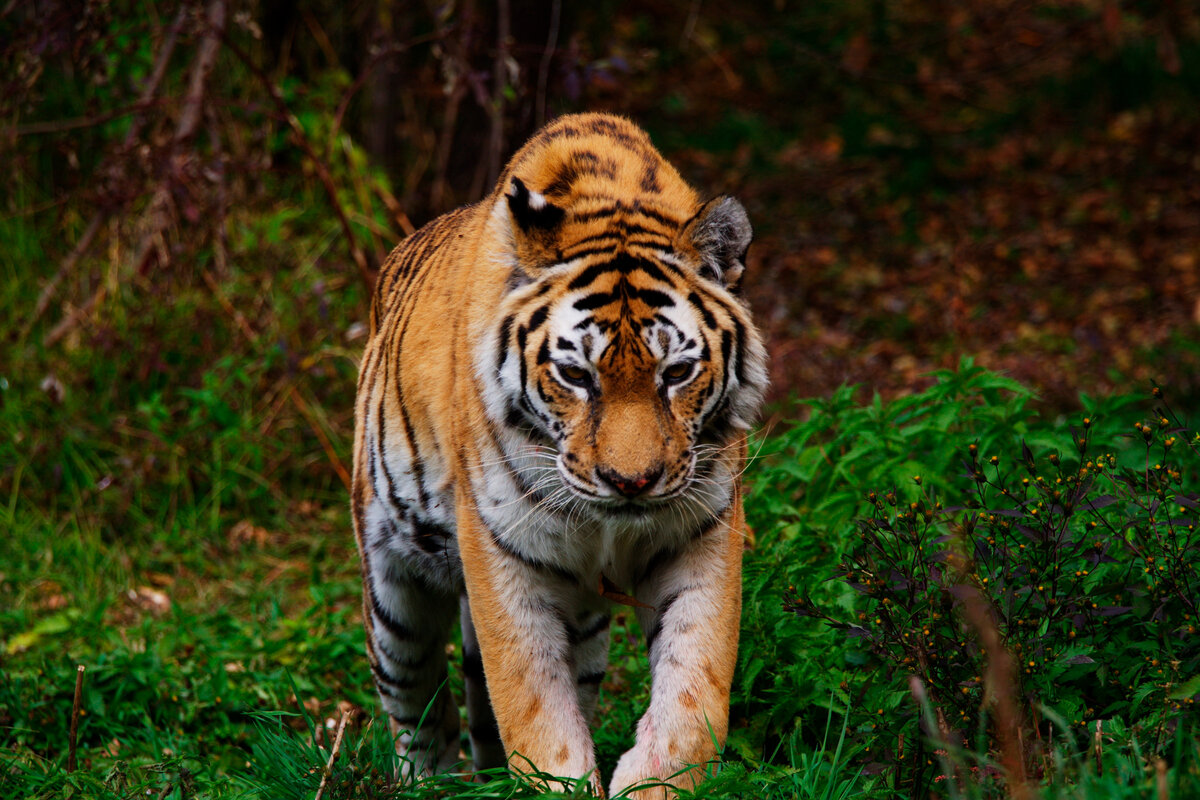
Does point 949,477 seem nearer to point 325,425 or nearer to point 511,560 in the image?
point 511,560

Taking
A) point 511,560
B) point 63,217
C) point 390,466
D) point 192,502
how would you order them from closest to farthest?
1. point 511,560
2. point 390,466
3. point 192,502
4. point 63,217

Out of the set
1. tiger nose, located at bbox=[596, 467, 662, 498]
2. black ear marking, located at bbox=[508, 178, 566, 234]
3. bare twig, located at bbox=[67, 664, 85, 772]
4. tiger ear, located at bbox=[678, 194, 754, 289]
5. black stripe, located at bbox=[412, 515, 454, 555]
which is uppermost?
black ear marking, located at bbox=[508, 178, 566, 234]

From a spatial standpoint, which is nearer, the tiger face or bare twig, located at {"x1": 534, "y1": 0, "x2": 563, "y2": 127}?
the tiger face

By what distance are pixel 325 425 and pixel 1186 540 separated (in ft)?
14.2

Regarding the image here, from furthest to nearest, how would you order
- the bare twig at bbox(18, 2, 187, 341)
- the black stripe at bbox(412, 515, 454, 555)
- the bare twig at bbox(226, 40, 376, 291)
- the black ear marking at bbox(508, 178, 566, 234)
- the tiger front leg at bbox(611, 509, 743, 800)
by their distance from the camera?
the bare twig at bbox(18, 2, 187, 341)
the bare twig at bbox(226, 40, 376, 291)
the black stripe at bbox(412, 515, 454, 555)
the black ear marking at bbox(508, 178, 566, 234)
the tiger front leg at bbox(611, 509, 743, 800)

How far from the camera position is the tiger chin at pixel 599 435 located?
9.26ft

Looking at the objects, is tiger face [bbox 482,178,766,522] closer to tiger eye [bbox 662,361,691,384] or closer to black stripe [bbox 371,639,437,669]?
tiger eye [bbox 662,361,691,384]

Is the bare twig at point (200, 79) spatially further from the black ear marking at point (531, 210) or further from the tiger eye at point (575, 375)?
the tiger eye at point (575, 375)

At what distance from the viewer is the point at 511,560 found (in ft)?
9.80

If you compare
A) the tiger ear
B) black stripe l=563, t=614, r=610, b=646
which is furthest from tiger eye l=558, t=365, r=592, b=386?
black stripe l=563, t=614, r=610, b=646

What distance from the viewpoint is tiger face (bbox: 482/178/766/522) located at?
2.79 m

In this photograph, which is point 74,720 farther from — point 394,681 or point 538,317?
point 538,317

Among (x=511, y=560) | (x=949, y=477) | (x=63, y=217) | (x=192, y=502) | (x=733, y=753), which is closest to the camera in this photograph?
(x=511, y=560)

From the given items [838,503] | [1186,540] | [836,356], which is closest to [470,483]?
[838,503]
